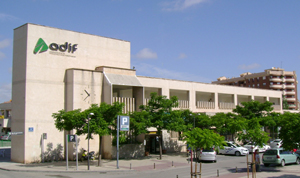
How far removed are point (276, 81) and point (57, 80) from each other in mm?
96653

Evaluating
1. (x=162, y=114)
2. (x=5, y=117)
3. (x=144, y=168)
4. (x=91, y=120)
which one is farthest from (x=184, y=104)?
(x=5, y=117)

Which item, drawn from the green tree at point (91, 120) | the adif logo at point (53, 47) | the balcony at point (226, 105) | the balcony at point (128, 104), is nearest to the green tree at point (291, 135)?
the green tree at point (91, 120)

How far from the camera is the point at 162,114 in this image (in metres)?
34.4

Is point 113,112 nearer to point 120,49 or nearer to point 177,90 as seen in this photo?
point 120,49

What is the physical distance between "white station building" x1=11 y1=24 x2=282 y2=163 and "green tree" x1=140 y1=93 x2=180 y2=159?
92.7 inches

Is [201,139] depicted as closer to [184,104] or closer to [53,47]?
[53,47]

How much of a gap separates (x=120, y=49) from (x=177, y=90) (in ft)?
37.9

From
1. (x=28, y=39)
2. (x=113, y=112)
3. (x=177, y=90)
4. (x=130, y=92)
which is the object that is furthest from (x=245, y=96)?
(x=28, y=39)

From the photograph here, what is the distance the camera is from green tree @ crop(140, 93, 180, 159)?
33688 mm

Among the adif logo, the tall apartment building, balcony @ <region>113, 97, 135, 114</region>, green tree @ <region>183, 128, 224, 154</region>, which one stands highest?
the tall apartment building

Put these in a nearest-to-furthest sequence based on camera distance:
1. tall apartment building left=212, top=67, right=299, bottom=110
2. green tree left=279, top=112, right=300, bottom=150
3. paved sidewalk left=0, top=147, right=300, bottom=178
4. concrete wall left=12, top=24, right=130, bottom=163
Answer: green tree left=279, top=112, right=300, bottom=150
paved sidewalk left=0, top=147, right=300, bottom=178
concrete wall left=12, top=24, right=130, bottom=163
tall apartment building left=212, top=67, right=299, bottom=110

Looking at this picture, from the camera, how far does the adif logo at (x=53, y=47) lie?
32.0 meters

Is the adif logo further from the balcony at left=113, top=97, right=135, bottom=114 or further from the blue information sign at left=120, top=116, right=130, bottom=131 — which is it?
the blue information sign at left=120, top=116, right=130, bottom=131

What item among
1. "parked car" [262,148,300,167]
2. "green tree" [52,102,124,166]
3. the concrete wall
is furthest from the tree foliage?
the concrete wall
